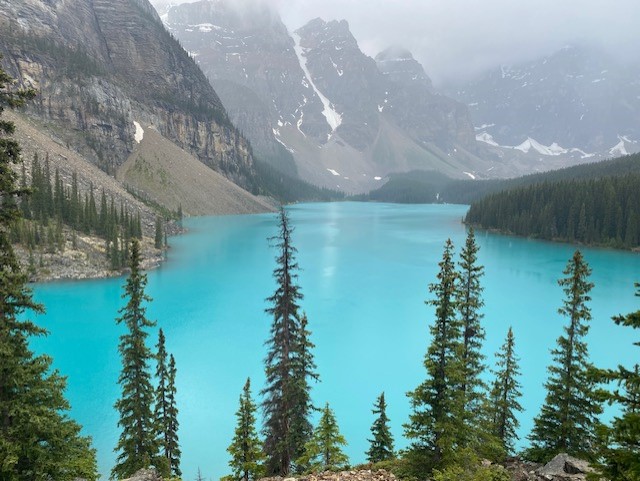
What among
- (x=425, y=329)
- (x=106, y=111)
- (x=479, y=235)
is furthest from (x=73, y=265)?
(x=106, y=111)

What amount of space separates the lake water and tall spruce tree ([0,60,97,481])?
40.5ft

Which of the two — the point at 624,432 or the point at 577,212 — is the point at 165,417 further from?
the point at 577,212

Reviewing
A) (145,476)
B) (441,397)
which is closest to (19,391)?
(145,476)

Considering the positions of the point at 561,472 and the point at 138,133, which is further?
the point at 138,133

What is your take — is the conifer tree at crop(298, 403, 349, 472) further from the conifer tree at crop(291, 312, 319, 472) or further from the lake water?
the lake water

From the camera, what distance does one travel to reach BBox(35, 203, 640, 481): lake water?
2662 cm

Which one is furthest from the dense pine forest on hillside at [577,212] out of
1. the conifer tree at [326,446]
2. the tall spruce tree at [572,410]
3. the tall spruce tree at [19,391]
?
the tall spruce tree at [19,391]

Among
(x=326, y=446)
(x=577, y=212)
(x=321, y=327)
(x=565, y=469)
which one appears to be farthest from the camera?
(x=577, y=212)

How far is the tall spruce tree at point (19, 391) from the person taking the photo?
954cm

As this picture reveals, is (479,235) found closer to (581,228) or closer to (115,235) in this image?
(581,228)

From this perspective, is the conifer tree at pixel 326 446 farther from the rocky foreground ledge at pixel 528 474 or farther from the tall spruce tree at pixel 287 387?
the tall spruce tree at pixel 287 387

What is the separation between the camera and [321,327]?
43500 mm

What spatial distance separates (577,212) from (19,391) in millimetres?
121566

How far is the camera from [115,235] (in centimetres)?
6856
